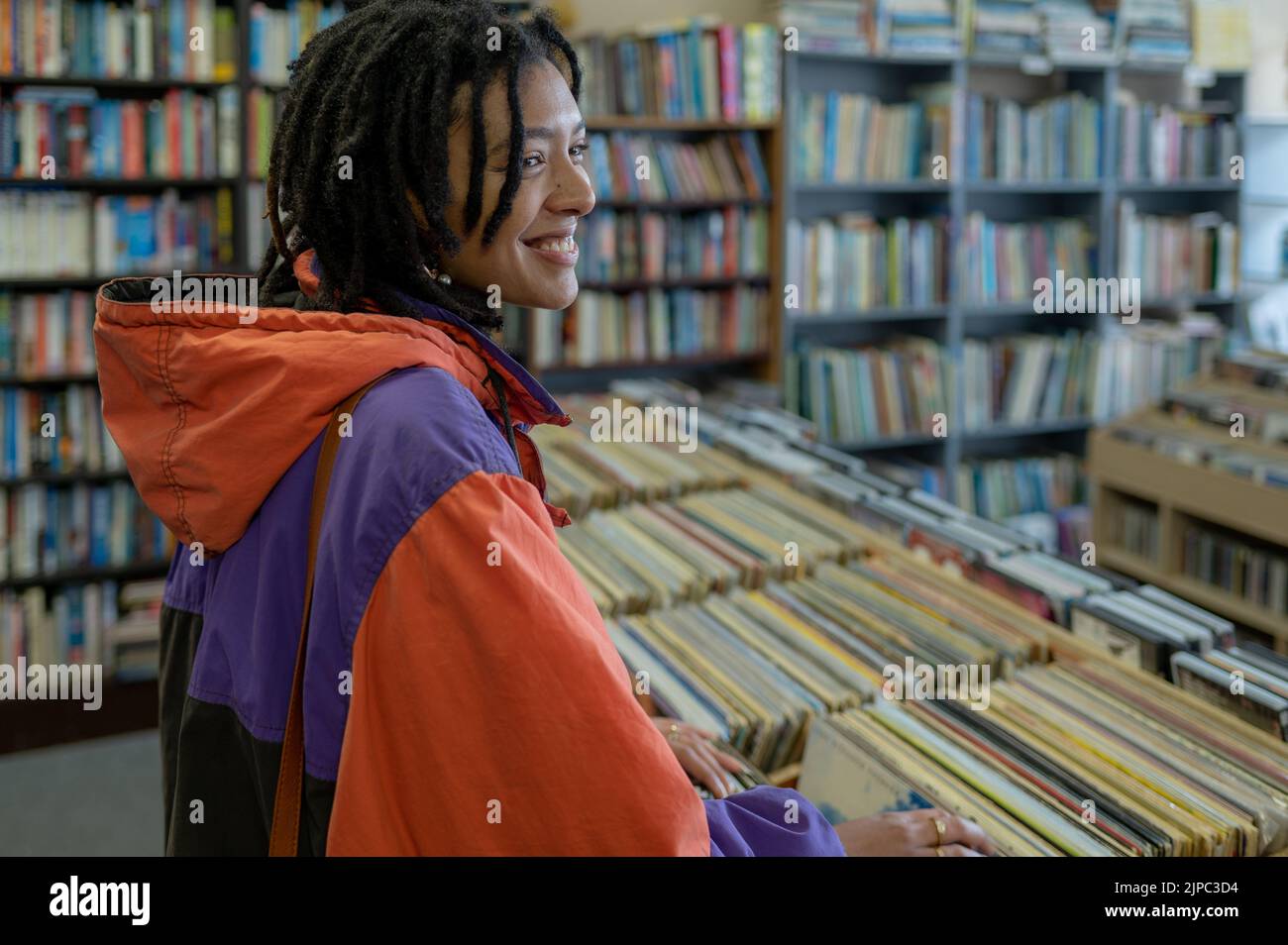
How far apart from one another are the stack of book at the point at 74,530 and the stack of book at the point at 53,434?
0.07m

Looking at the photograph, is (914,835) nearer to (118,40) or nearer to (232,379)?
(232,379)

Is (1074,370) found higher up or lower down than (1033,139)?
lower down

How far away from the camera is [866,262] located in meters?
4.25

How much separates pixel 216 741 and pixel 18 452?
280cm

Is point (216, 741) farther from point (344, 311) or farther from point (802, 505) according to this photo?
point (802, 505)

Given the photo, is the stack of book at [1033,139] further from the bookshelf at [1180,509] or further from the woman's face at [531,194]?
the woman's face at [531,194]

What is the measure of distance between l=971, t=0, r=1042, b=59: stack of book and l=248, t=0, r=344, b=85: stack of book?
232 cm

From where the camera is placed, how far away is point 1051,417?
15.4 feet

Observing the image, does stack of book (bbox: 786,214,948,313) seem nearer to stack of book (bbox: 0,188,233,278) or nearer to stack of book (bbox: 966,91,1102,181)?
stack of book (bbox: 966,91,1102,181)

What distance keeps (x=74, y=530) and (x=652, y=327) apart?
1.96 m

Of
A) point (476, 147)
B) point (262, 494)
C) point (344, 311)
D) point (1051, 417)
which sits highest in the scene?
point (476, 147)

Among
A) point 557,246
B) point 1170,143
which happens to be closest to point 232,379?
point 557,246
